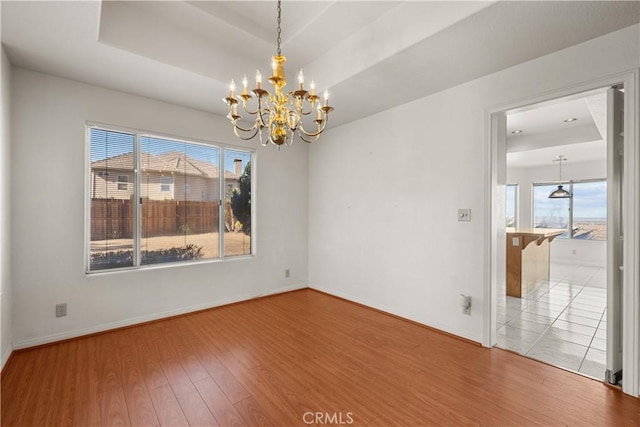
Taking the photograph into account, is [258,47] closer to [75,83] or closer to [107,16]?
[107,16]

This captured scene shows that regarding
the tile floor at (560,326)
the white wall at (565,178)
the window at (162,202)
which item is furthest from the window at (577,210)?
the window at (162,202)

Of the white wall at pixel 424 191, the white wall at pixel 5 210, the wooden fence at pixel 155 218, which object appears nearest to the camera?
the white wall at pixel 5 210

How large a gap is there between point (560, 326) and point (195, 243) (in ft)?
15.6

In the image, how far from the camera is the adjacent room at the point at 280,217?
6.73ft

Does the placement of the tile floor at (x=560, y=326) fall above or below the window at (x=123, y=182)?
below

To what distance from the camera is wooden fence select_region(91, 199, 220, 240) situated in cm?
321

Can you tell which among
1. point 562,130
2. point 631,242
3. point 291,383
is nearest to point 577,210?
point 562,130

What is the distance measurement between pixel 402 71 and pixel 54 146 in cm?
365

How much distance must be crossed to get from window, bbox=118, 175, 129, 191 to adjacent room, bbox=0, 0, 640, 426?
0.03 meters

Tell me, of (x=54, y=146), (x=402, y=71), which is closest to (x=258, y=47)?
(x=402, y=71)

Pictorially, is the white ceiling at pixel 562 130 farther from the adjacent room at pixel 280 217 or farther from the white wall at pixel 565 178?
the white wall at pixel 565 178

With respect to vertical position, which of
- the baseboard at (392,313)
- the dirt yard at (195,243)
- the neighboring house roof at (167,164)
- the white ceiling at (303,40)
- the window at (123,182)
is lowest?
the baseboard at (392,313)

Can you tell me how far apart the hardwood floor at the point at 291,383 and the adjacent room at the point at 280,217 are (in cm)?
2

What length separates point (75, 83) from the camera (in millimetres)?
3008
